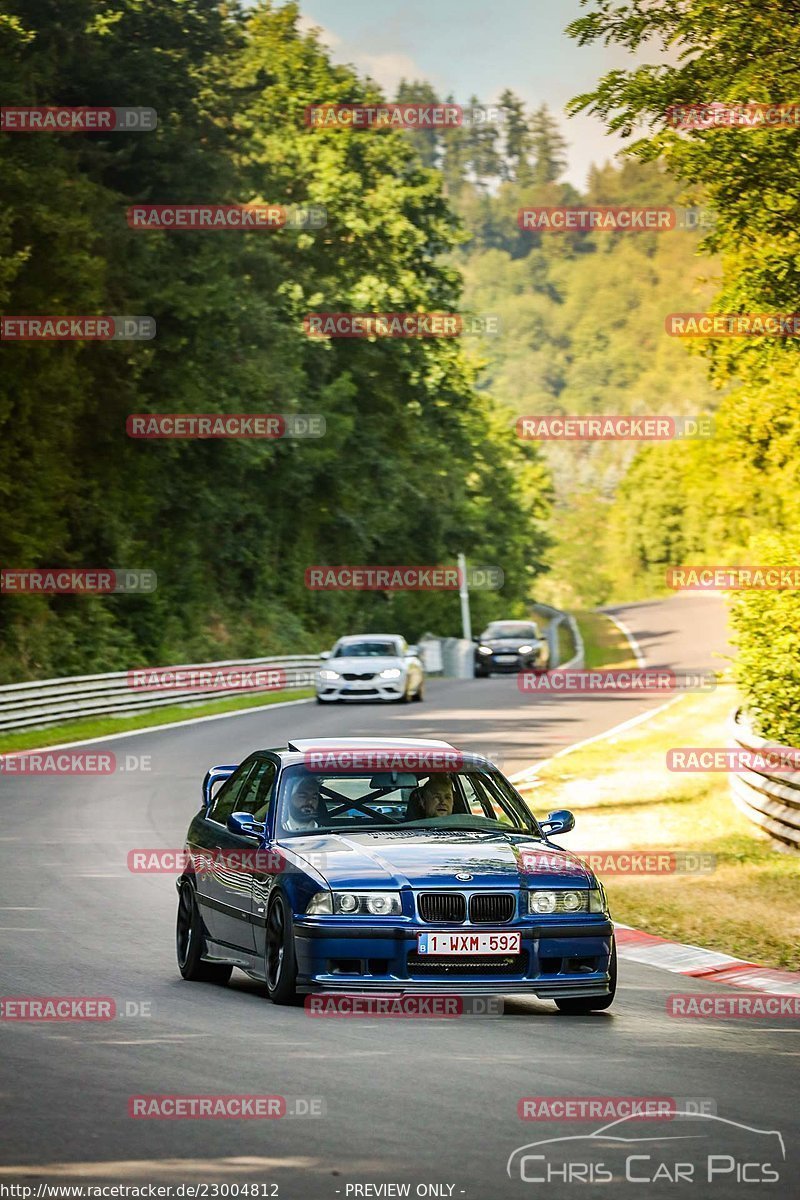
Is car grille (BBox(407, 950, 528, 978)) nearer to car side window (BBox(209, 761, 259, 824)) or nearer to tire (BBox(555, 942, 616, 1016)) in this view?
tire (BBox(555, 942, 616, 1016))

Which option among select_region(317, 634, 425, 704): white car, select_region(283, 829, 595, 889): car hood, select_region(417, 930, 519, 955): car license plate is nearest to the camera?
select_region(417, 930, 519, 955): car license plate

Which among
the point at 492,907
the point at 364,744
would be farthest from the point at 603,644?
the point at 492,907

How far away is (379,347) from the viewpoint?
2852 inches

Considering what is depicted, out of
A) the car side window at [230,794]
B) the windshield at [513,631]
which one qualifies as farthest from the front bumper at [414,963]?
the windshield at [513,631]

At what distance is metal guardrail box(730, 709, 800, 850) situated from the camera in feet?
61.7

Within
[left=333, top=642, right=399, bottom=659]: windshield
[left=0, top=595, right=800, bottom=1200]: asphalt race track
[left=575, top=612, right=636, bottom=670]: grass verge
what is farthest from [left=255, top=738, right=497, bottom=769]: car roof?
[left=575, top=612, right=636, bottom=670]: grass verge

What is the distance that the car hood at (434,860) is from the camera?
999cm

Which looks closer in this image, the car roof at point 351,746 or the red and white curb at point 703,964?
the car roof at point 351,746

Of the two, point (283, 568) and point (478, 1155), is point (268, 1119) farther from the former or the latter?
point (283, 568)

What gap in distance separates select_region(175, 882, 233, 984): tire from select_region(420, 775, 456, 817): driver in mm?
1534

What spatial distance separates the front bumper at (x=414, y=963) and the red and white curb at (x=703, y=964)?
2508 mm

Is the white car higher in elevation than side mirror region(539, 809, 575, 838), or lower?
lower

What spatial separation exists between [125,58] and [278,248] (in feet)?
62.0

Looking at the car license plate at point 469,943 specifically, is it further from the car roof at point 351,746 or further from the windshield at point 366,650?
the windshield at point 366,650
